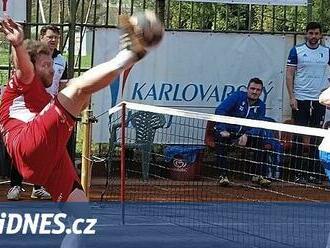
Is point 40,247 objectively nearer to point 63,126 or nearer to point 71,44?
point 63,126

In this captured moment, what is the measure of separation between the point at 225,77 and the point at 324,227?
3788mm

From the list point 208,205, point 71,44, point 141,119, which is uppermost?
point 71,44

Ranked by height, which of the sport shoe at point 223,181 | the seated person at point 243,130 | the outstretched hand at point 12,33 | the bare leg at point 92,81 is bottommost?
the sport shoe at point 223,181

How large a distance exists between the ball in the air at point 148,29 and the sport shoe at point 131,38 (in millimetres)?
18

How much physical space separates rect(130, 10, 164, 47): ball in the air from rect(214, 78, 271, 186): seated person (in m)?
6.63

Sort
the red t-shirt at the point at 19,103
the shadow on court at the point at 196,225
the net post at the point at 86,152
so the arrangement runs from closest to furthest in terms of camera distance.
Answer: the red t-shirt at the point at 19,103, the shadow on court at the point at 196,225, the net post at the point at 86,152

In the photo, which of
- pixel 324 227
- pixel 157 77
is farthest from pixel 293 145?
pixel 324 227

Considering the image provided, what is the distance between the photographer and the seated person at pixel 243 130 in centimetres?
1197

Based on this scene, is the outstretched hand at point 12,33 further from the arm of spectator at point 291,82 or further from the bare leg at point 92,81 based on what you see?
the arm of spectator at point 291,82

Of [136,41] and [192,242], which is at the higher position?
[136,41]

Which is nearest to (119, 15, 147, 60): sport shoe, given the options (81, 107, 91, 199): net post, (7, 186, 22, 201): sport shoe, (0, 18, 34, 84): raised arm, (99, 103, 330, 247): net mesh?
(0, 18, 34, 84): raised arm

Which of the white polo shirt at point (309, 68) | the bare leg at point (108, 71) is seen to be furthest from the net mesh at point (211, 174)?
the bare leg at point (108, 71)

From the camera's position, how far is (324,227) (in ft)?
31.7

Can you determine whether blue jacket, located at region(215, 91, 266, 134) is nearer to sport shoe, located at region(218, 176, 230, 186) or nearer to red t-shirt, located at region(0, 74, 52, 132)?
sport shoe, located at region(218, 176, 230, 186)
